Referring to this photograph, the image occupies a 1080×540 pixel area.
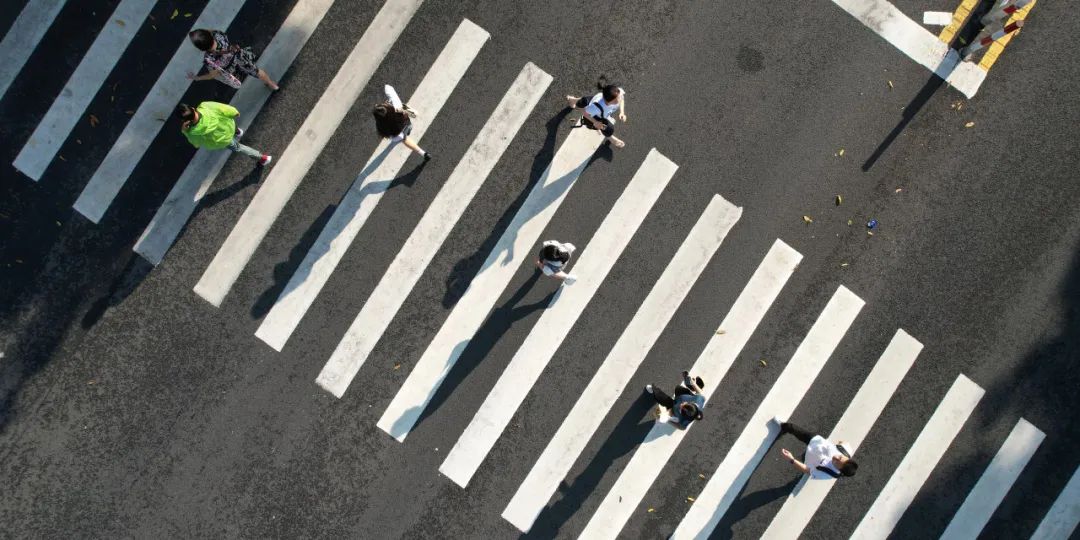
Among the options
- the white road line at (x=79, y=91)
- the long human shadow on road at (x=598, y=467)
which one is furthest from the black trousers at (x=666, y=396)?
the white road line at (x=79, y=91)

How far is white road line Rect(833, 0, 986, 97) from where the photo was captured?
312 inches

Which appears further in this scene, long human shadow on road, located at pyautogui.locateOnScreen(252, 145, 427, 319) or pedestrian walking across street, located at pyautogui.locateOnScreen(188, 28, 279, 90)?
long human shadow on road, located at pyautogui.locateOnScreen(252, 145, 427, 319)

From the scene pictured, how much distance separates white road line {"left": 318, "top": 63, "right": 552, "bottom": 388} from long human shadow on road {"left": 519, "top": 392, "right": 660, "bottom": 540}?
316 cm

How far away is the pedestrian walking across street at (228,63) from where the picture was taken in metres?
7.01

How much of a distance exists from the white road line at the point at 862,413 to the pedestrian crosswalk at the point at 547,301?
19mm

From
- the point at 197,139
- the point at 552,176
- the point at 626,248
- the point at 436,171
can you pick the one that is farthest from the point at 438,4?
the point at 626,248

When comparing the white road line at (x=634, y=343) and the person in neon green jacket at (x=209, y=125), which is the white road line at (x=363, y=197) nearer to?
the person in neon green jacket at (x=209, y=125)

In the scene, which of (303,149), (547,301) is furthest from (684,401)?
(303,149)

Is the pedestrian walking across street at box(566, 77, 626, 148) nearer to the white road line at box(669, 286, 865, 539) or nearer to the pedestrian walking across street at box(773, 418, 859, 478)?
the white road line at box(669, 286, 865, 539)

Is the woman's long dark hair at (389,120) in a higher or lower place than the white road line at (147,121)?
higher

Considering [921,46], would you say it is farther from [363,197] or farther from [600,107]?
[363,197]

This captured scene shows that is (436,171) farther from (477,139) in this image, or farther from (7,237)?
(7,237)

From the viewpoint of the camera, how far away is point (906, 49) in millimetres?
7938

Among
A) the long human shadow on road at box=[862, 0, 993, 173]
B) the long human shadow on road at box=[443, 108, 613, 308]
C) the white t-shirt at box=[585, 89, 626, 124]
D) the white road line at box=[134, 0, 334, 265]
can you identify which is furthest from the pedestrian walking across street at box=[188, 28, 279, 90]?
the long human shadow on road at box=[862, 0, 993, 173]
